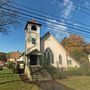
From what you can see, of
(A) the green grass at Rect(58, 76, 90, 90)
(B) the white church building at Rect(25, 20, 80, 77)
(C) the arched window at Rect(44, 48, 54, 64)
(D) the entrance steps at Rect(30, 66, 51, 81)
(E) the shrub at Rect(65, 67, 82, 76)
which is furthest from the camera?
(C) the arched window at Rect(44, 48, 54, 64)

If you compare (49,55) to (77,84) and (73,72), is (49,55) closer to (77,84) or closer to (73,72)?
(73,72)

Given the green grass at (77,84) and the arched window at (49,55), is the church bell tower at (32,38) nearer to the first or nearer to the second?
the arched window at (49,55)

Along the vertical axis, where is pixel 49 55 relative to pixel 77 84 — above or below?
above

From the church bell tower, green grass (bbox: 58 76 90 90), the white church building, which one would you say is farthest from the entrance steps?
the church bell tower

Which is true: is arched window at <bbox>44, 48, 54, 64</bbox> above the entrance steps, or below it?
above

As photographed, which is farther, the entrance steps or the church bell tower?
the church bell tower

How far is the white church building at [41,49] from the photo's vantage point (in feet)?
96.5

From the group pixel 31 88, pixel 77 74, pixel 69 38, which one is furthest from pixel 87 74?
pixel 69 38

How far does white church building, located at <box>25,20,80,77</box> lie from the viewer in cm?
2942

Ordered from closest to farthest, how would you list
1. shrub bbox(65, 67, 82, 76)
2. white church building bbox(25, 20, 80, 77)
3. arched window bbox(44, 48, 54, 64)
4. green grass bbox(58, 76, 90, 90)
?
green grass bbox(58, 76, 90, 90) → shrub bbox(65, 67, 82, 76) → white church building bbox(25, 20, 80, 77) → arched window bbox(44, 48, 54, 64)

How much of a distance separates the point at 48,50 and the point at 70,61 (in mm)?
5855

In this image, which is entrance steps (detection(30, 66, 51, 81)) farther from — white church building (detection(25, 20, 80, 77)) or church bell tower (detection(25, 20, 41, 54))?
church bell tower (detection(25, 20, 41, 54))

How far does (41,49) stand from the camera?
30734 mm

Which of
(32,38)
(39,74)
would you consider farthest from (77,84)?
(32,38)
